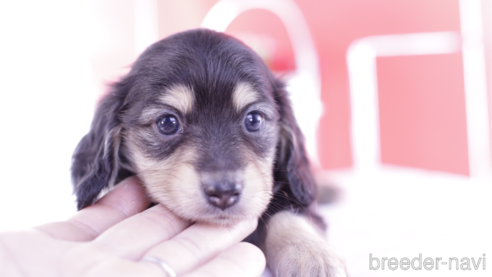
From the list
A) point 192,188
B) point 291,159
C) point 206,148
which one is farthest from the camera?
point 291,159

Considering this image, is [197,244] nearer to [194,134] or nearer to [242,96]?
[194,134]

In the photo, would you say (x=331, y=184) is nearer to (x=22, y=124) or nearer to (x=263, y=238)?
(x=263, y=238)

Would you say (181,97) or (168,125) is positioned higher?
(181,97)

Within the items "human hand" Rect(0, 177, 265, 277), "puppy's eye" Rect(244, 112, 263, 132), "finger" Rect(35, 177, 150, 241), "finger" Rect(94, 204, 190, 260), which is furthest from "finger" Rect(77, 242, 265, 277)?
"puppy's eye" Rect(244, 112, 263, 132)

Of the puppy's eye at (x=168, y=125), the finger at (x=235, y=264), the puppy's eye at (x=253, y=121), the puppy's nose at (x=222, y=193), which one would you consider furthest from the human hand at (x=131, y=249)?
the puppy's eye at (x=253, y=121)

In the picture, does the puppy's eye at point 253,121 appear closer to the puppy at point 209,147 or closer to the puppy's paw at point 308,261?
the puppy at point 209,147

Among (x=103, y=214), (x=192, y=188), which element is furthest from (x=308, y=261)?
(x=103, y=214)
